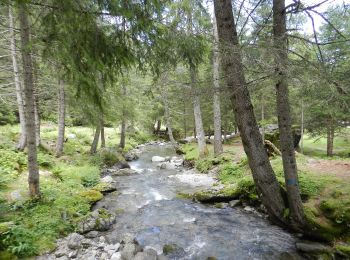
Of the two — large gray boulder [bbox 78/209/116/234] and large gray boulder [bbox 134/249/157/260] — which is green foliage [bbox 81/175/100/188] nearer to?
large gray boulder [bbox 78/209/116/234]

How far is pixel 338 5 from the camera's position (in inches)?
202

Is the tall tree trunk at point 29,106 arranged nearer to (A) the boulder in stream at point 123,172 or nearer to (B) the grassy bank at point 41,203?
(B) the grassy bank at point 41,203

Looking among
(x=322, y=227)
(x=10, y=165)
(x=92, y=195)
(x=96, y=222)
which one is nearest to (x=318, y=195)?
(x=322, y=227)

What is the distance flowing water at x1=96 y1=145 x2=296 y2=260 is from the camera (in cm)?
568

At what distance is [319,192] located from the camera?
6.88 metres

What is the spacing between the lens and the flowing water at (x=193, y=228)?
18.6 ft

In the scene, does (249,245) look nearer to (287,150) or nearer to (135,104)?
(287,150)

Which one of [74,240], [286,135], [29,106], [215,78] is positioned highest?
[215,78]

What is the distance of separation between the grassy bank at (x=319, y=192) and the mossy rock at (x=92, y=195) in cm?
329

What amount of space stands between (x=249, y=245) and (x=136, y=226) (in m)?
2.89

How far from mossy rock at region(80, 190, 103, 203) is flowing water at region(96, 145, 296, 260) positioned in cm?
22

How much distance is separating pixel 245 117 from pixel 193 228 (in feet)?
10.4

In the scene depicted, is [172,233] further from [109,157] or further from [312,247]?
[109,157]

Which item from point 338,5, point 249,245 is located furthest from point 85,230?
point 338,5
